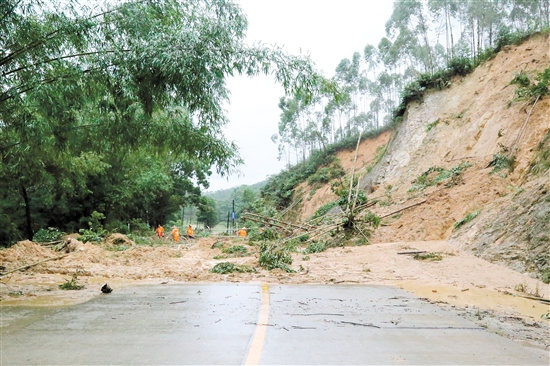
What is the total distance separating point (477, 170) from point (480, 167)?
0.80 ft

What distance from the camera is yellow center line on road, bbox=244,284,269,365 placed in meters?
2.86

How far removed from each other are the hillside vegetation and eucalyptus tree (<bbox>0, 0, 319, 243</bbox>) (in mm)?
6778

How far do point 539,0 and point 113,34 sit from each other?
142ft

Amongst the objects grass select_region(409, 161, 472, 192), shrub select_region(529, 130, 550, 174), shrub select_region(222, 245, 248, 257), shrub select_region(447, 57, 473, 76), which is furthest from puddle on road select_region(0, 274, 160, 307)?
shrub select_region(447, 57, 473, 76)

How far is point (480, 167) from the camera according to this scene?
1536cm

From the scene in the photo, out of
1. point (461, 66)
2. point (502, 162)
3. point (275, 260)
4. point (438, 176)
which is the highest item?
point (461, 66)

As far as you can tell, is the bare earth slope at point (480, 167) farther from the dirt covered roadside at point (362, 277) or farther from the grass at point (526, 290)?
the grass at point (526, 290)

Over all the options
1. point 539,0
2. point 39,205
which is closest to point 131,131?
point 39,205

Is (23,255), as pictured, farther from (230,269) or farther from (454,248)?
(454,248)

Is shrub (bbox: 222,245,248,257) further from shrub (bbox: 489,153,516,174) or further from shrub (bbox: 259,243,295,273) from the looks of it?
shrub (bbox: 489,153,516,174)

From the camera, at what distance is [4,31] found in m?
5.48

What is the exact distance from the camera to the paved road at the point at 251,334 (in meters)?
2.95

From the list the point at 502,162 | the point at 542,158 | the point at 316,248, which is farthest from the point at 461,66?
the point at 316,248

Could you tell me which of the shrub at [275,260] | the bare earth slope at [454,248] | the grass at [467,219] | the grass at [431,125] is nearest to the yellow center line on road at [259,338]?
the bare earth slope at [454,248]
